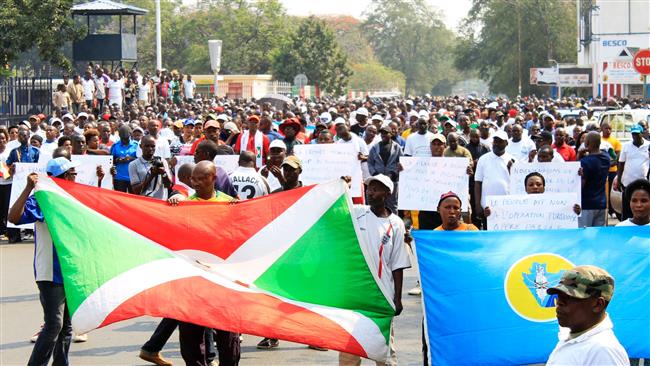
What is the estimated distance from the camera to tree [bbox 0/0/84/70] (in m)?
32.3

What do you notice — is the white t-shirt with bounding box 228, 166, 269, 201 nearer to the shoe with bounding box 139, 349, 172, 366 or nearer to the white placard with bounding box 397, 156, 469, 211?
the shoe with bounding box 139, 349, 172, 366

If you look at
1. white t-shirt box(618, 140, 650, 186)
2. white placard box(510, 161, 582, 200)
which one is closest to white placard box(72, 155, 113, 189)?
white placard box(510, 161, 582, 200)

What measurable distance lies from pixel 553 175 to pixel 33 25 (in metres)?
22.8

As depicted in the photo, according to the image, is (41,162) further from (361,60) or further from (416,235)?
(361,60)

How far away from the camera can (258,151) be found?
16.0 metres

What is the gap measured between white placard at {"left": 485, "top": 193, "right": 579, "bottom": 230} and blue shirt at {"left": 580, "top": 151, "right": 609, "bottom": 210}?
2.86 metres

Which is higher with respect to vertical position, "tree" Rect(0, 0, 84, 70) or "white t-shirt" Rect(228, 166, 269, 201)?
"tree" Rect(0, 0, 84, 70)

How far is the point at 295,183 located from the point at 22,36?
24470 millimetres

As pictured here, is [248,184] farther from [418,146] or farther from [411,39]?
[411,39]

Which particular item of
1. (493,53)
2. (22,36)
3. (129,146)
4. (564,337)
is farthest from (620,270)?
(493,53)

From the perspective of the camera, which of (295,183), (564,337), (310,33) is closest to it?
(564,337)

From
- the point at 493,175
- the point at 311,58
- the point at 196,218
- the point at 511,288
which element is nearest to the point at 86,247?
the point at 196,218

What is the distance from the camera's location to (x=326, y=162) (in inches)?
586

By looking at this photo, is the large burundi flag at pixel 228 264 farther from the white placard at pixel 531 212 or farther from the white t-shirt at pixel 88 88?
the white t-shirt at pixel 88 88
